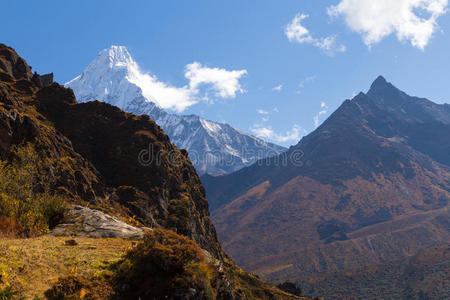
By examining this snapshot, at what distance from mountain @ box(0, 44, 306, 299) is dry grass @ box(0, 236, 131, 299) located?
0.09 meters

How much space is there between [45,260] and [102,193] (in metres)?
42.9

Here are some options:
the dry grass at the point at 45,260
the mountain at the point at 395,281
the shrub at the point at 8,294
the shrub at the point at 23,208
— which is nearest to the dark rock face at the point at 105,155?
the shrub at the point at 23,208

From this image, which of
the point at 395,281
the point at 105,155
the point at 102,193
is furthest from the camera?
the point at 395,281

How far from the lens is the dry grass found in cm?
1357

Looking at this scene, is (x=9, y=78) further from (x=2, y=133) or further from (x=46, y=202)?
(x=46, y=202)

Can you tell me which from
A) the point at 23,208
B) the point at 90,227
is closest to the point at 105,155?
the point at 23,208

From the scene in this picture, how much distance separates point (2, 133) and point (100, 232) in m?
31.2

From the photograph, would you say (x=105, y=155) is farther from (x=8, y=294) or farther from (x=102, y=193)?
(x=8, y=294)

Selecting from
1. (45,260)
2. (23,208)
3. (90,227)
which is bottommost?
(45,260)

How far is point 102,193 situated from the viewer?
56938 millimetres

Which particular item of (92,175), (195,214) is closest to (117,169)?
(92,175)

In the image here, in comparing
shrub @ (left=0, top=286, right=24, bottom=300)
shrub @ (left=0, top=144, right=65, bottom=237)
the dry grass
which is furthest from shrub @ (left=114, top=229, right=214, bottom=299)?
shrub @ (left=0, top=144, right=65, bottom=237)

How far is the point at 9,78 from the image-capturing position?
7419cm

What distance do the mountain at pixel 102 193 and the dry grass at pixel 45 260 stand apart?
9cm
